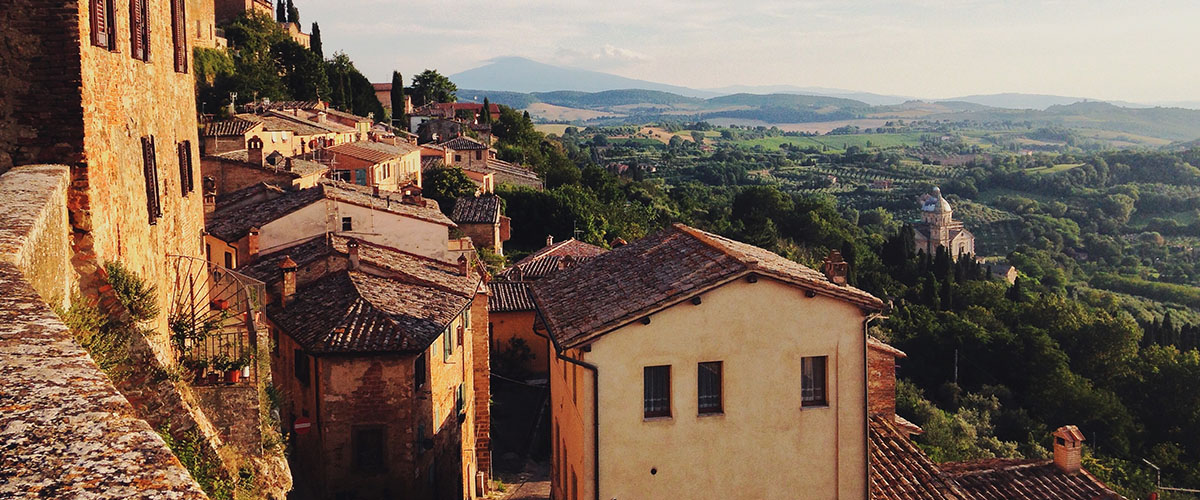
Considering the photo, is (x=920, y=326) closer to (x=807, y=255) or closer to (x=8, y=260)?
(x=807, y=255)

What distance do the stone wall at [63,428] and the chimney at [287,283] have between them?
55.4ft

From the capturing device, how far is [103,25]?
833cm

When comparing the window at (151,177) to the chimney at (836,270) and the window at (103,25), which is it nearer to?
the window at (103,25)

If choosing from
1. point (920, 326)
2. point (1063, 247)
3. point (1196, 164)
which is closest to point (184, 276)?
point (920, 326)

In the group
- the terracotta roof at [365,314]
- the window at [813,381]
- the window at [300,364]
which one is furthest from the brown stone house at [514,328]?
the window at [813,381]

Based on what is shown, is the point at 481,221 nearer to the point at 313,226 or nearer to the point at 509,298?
the point at 509,298

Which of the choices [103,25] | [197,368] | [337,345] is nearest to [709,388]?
[197,368]

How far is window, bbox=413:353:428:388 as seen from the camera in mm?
18484

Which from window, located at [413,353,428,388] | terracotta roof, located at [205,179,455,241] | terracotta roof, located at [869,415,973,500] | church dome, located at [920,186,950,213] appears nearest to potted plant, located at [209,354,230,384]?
window, located at [413,353,428,388]

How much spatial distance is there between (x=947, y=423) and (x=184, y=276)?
32762 millimetres

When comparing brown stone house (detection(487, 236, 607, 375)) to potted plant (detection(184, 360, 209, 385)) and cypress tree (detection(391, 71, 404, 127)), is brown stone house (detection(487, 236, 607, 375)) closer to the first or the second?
potted plant (detection(184, 360, 209, 385))

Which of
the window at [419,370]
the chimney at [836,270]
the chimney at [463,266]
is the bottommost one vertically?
the window at [419,370]

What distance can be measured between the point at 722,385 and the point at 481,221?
29.5 metres

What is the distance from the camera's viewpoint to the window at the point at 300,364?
18938mm
